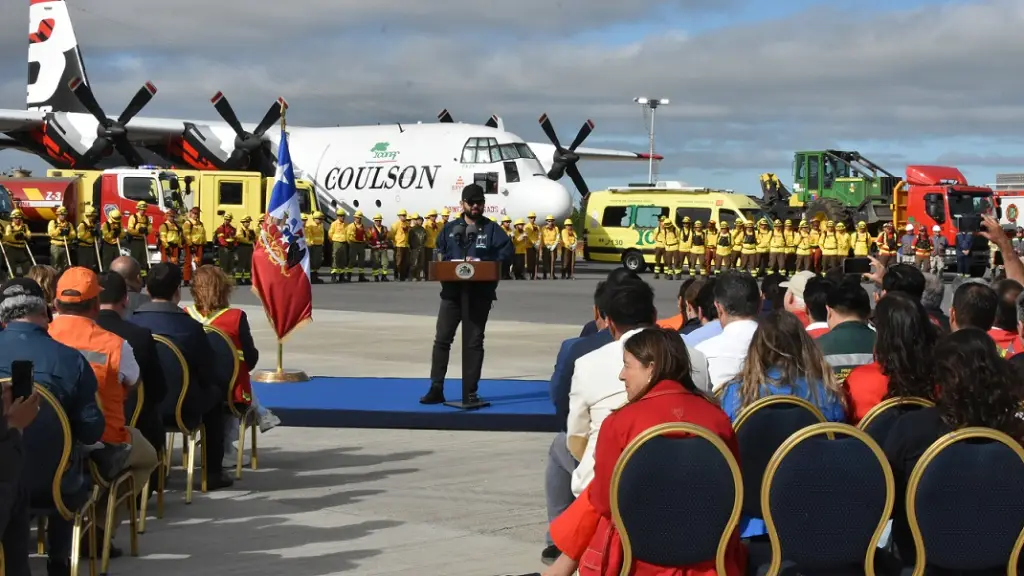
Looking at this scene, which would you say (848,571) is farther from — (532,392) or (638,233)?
(638,233)

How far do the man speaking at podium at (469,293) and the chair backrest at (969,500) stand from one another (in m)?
5.77

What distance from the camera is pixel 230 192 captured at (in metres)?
27.9

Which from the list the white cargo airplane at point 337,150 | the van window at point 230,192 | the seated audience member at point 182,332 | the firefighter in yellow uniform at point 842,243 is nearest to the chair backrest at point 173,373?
the seated audience member at point 182,332

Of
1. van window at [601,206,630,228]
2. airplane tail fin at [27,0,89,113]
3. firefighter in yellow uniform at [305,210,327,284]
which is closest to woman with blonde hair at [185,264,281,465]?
firefighter in yellow uniform at [305,210,327,284]

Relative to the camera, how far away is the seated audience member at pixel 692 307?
733 cm

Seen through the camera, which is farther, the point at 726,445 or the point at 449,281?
the point at 449,281

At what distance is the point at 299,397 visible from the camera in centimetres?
998

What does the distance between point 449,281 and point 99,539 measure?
402 cm

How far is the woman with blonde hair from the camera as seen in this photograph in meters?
7.43

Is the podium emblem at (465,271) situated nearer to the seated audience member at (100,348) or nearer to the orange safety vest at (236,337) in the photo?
the orange safety vest at (236,337)

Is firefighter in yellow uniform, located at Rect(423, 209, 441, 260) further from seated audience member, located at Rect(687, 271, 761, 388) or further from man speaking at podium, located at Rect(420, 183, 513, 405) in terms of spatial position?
seated audience member, located at Rect(687, 271, 761, 388)

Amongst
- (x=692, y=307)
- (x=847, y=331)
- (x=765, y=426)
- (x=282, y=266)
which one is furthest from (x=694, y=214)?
(x=765, y=426)

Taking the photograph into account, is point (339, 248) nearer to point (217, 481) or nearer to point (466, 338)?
point (466, 338)

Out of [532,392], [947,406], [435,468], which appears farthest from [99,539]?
[532,392]
